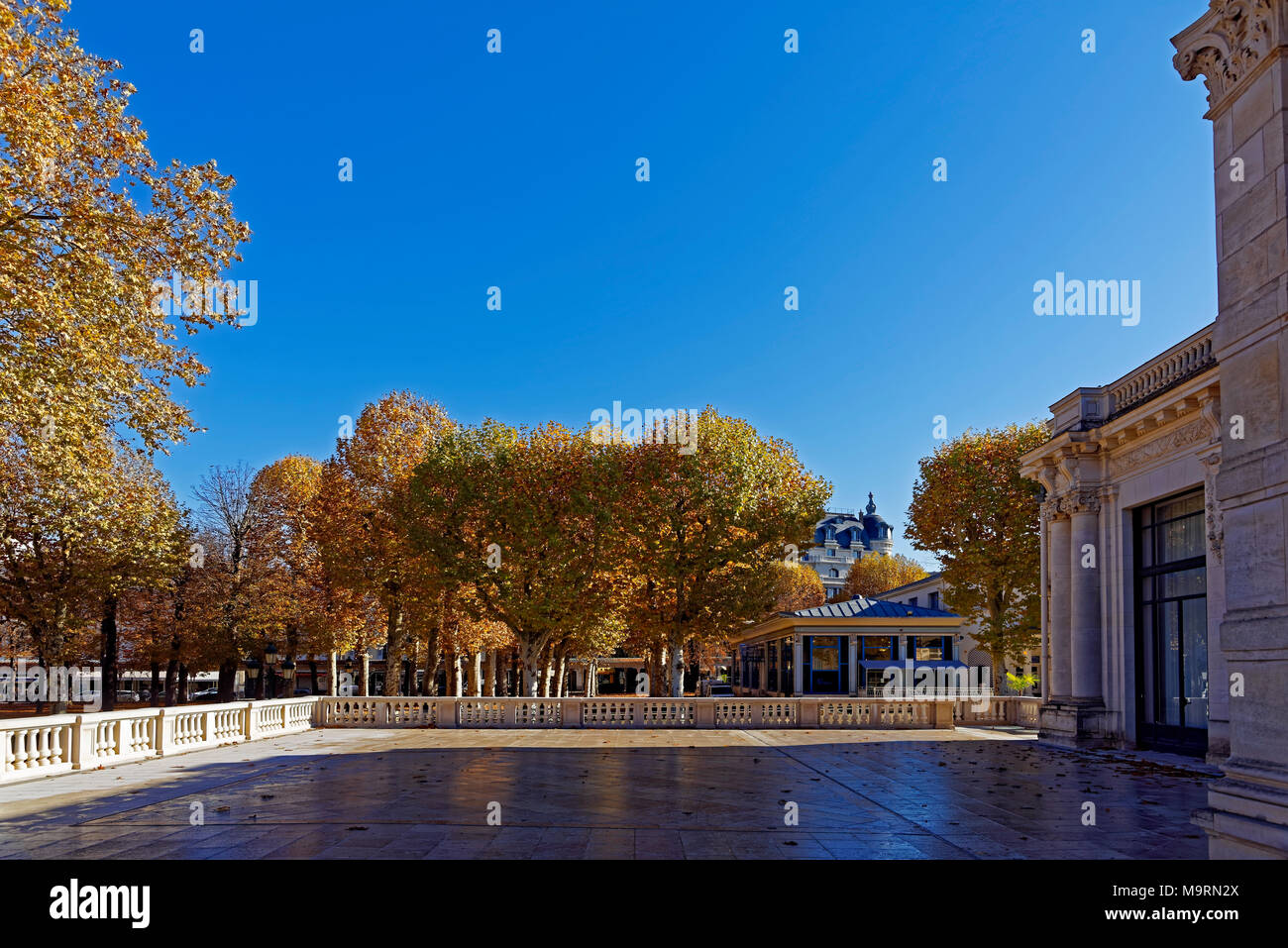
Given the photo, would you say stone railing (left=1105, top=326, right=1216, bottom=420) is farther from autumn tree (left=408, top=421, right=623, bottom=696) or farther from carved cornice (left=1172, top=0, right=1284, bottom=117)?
autumn tree (left=408, top=421, right=623, bottom=696)

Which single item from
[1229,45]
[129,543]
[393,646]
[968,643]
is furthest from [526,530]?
[968,643]

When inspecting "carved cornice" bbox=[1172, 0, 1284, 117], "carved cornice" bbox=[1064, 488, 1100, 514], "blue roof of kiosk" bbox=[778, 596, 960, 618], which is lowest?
"blue roof of kiosk" bbox=[778, 596, 960, 618]

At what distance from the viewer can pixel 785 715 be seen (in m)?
30.6

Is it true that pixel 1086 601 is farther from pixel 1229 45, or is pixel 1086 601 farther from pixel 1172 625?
pixel 1229 45

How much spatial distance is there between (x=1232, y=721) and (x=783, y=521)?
98.1ft

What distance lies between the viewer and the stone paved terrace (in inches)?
396

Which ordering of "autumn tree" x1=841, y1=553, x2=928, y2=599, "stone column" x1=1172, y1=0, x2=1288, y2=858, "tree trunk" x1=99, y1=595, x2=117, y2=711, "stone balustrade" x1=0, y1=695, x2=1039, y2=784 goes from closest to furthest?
"stone column" x1=1172, y1=0, x2=1288, y2=858
"stone balustrade" x1=0, y1=695, x2=1039, y2=784
"tree trunk" x1=99, y1=595, x2=117, y2=711
"autumn tree" x1=841, y1=553, x2=928, y2=599

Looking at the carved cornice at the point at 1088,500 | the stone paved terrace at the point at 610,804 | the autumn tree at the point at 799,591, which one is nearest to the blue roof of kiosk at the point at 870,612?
the autumn tree at the point at 799,591

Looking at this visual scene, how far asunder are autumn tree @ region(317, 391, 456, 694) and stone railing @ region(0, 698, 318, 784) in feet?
39.8

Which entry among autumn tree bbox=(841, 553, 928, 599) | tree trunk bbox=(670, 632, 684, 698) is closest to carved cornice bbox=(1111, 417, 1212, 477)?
tree trunk bbox=(670, 632, 684, 698)

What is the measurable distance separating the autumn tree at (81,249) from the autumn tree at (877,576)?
81.0 metres

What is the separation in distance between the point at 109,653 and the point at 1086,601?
40.5 meters
